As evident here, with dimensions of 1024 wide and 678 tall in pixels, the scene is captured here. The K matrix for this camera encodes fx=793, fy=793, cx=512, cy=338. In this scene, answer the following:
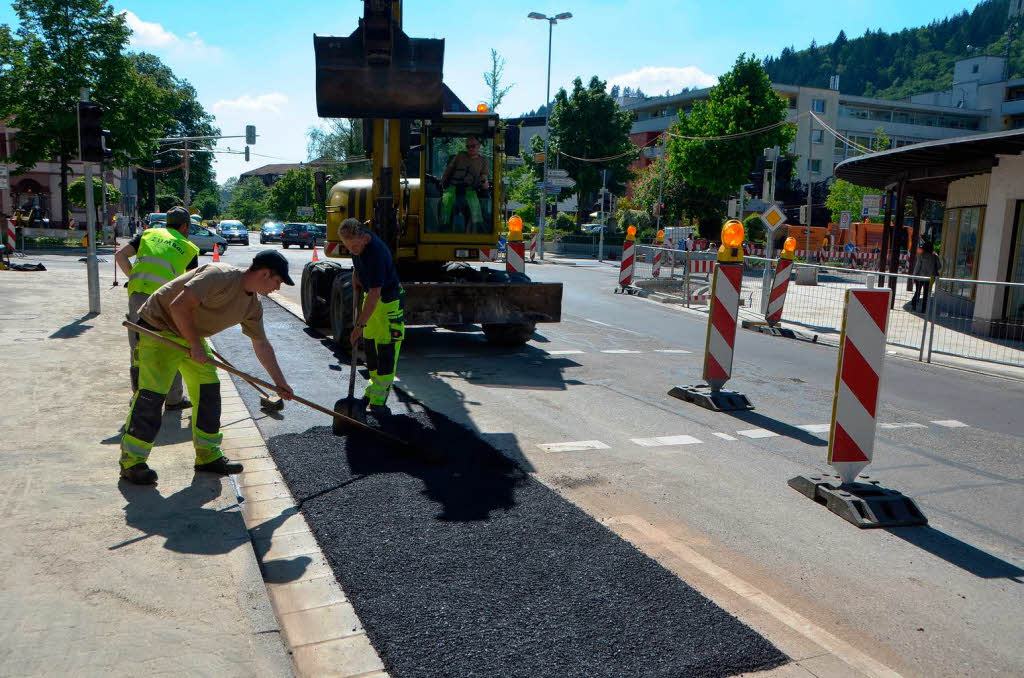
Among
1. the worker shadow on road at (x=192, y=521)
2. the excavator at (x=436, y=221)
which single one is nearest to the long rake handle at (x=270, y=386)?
the worker shadow on road at (x=192, y=521)

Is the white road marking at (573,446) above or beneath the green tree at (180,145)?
beneath

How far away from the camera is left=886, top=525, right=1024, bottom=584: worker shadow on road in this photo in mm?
4215

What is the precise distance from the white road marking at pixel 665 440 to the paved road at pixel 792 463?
0.08 ft

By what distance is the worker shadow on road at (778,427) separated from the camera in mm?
6789

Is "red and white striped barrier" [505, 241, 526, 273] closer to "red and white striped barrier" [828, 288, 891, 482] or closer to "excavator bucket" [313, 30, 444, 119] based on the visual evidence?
"excavator bucket" [313, 30, 444, 119]

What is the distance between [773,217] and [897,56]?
18349cm

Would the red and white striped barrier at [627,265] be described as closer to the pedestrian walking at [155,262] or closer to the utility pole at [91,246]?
the utility pole at [91,246]

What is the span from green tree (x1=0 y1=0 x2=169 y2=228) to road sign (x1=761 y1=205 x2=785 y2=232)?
86.8ft

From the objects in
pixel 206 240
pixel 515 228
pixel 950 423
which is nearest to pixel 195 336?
pixel 950 423

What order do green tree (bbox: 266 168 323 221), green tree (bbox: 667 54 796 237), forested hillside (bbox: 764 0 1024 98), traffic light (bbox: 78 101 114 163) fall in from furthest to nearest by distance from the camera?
forested hillside (bbox: 764 0 1024 98) < green tree (bbox: 266 168 323 221) < green tree (bbox: 667 54 796 237) < traffic light (bbox: 78 101 114 163)

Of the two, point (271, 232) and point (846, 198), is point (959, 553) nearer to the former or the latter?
point (271, 232)

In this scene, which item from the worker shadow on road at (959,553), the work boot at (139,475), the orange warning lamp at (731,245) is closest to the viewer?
the worker shadow on road at (959,553)

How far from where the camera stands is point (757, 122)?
41125 millimetres

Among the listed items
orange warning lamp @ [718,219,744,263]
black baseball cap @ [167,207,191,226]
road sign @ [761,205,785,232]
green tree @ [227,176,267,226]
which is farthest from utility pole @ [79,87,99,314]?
green tree @ [227,176,267,226]
